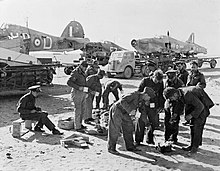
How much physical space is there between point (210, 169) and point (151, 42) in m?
19.2

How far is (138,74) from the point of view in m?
21.7

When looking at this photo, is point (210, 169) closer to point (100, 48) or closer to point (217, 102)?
point (217, 102)

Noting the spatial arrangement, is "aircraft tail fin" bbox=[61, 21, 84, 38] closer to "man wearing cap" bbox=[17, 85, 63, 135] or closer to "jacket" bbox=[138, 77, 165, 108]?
"man wearing cap" bbox=[17, 85, 63, 135]

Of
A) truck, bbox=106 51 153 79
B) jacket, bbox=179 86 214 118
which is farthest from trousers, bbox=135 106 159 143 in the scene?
truck, bbox=106 51 153 79

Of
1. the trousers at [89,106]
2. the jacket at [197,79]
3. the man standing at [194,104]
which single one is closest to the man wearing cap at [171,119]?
the man standing at [194,104]

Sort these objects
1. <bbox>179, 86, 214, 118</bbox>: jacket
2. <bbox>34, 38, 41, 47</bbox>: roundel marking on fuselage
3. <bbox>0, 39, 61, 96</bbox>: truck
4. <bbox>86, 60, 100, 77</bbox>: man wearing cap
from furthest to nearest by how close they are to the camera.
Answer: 1. <bbox>34, 38, 41, 47</bbox>: roundel marking on fuselage
2. <bbox>0, 39, 61, 96</bbox>: truck
3. <bbox>86, 60, 100, 77</bbox>: man wearing cap
4. <bbox>179, 86, 214, 118</bbox>: jacket

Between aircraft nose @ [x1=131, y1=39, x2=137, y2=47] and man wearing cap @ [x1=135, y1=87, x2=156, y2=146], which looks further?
aircraft nose @ [x1=131, y1=39, x2=137, y2=47]

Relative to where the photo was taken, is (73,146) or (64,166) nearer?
(64,166)

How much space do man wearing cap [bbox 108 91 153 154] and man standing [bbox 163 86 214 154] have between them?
1.76ft

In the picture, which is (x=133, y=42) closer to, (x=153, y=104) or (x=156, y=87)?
(x=156, y=87)

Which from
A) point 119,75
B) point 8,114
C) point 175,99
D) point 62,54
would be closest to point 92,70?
point 8,114

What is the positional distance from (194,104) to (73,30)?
91.5 ft

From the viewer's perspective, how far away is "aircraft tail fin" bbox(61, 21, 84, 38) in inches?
1283

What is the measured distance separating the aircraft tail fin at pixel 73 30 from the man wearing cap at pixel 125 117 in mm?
26495
